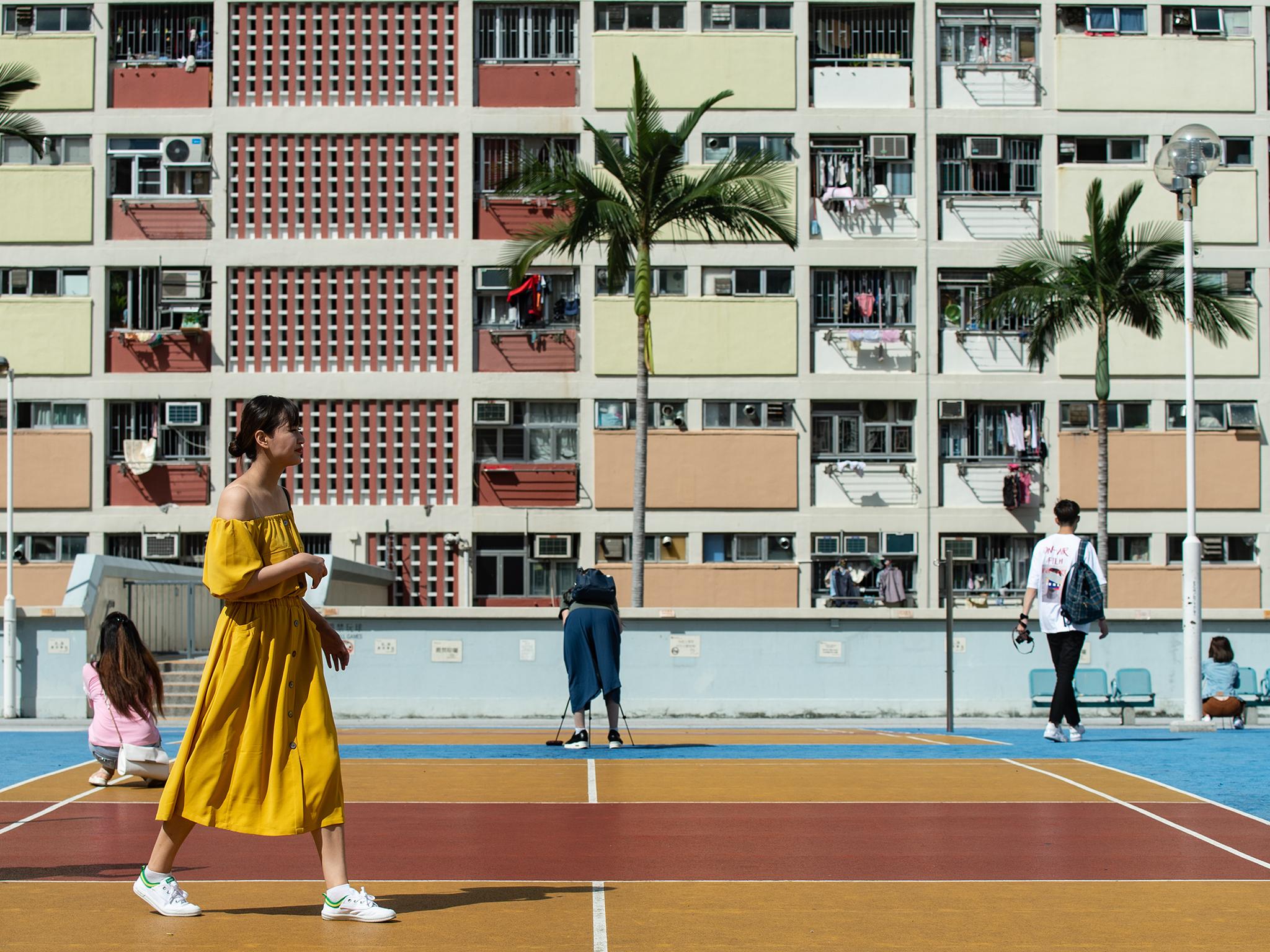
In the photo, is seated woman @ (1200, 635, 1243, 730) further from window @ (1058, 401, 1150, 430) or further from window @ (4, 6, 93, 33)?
window @ (4, 6, 93, 33)

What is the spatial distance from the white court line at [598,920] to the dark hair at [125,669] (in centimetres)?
577

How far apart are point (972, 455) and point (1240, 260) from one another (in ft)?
27.8

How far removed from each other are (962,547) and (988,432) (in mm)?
3038

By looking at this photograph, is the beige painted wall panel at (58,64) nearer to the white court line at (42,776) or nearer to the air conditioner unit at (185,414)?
the air conditioner unit at (185,414)

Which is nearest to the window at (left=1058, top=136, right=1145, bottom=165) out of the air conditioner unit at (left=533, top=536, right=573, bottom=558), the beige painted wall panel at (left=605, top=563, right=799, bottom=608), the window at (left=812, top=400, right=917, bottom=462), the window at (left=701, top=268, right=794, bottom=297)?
the window at (left=812, top=400, right=917, bottom=462)

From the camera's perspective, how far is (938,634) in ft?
96.0

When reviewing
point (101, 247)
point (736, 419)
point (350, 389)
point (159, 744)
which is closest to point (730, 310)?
point (736, 419)

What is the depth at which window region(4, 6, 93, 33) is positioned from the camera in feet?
144

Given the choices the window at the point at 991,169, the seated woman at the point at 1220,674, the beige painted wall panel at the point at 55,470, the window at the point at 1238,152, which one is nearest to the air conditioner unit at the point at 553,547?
the beige painted wall panel at the point at 55,470

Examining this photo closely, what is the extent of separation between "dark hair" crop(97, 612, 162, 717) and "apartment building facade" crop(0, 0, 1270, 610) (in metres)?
29.8

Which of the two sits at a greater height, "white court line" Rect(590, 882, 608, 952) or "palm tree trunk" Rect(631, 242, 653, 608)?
"palm tree trunk" Rect(631, 242, 653, 608)

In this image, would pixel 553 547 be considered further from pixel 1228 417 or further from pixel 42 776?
pixel 42 776

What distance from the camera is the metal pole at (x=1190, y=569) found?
59.5 feet

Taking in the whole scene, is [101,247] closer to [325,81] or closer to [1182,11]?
[325,81]
